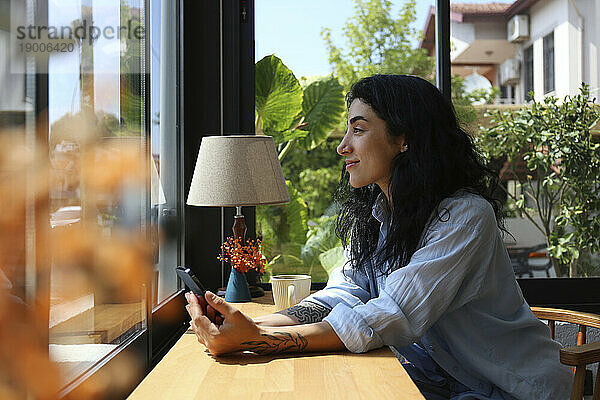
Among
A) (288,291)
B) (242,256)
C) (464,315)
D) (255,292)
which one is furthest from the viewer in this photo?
(255,292)

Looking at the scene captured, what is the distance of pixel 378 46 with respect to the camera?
300cm

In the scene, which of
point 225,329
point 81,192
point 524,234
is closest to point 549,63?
point 524,234

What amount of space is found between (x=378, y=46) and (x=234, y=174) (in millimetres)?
Answer: 1214

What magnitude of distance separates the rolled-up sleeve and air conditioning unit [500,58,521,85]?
171 centimetres

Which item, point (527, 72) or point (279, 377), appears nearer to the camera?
point (279, 377)

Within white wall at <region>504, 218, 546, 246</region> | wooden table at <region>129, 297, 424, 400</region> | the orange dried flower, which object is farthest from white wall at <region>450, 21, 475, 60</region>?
wooden table at <region>129, 297, 424, 400</region>

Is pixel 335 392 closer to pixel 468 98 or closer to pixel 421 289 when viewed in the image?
pixel 421 289

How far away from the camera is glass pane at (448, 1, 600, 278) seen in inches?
119

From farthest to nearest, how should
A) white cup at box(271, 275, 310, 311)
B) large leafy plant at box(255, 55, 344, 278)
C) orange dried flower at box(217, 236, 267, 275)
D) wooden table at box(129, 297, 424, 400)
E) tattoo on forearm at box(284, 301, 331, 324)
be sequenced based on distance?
large leafy plant at box(255, 55, 344, 278)
orange dried flower at box(217, 236, 267, 275)
white cup at box(271, 275, 310, 311)
tattoo on forearm at box(284, 301, 331, 324)
wooden table at box(129, 297, 424, 400)

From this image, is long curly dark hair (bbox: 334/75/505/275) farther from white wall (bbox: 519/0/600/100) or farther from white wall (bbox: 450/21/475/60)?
white wall (bbox: 519/0/600/100)

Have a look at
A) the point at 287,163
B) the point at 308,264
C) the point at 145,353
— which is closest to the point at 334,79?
the point at 287,163

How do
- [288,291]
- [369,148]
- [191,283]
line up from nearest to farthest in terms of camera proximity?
[191,283], [369,148], [288,291]

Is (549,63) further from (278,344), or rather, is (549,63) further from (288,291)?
(278,344)

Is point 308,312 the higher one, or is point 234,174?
point 234,174
